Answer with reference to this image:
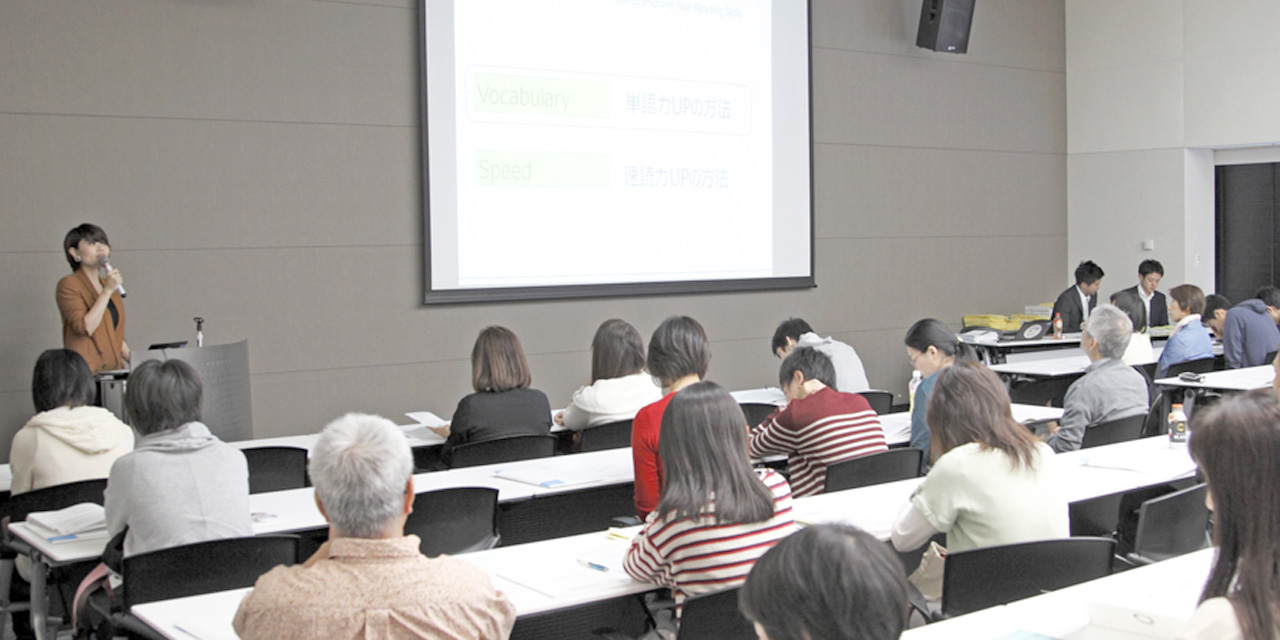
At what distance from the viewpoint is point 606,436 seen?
15.7ft

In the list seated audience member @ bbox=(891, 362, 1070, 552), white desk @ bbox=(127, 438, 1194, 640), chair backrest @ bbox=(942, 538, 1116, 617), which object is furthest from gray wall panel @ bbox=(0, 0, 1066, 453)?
chair backrest @ bbox=(942, 538, 1116, 617)

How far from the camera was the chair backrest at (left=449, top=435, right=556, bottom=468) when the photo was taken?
4277 millimetres

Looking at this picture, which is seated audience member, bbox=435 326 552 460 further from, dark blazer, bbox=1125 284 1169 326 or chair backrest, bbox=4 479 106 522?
dark blazer, bbox=1125 284 1169 326

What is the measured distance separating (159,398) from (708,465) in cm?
159

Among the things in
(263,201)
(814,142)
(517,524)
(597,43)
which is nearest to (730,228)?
(814,142)

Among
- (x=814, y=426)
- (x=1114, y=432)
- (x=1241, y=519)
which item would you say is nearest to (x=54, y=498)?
(x=814, y=426)

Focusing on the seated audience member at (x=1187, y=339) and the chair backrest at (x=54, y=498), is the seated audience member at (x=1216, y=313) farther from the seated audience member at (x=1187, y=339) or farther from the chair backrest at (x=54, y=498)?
the chair backrest at (x=54, y=498)

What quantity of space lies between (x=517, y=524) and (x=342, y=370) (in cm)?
267

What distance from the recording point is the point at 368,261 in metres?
6.82

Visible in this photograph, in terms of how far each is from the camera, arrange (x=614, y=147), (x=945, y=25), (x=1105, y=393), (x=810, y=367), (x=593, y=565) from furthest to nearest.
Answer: (x=945, y=25) → (x=614, y=147) → (x=1105, y=393) → (x=810, y=367) → (x=593, y=565)

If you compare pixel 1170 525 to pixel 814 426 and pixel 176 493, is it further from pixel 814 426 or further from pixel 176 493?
pixel 176 493

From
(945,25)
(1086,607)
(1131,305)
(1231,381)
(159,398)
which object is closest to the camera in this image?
(1086,607)

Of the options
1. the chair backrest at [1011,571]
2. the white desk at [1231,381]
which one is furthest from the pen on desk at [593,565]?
the white desk at [1231,381]

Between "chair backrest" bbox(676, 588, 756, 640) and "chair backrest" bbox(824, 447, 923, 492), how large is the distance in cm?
137
